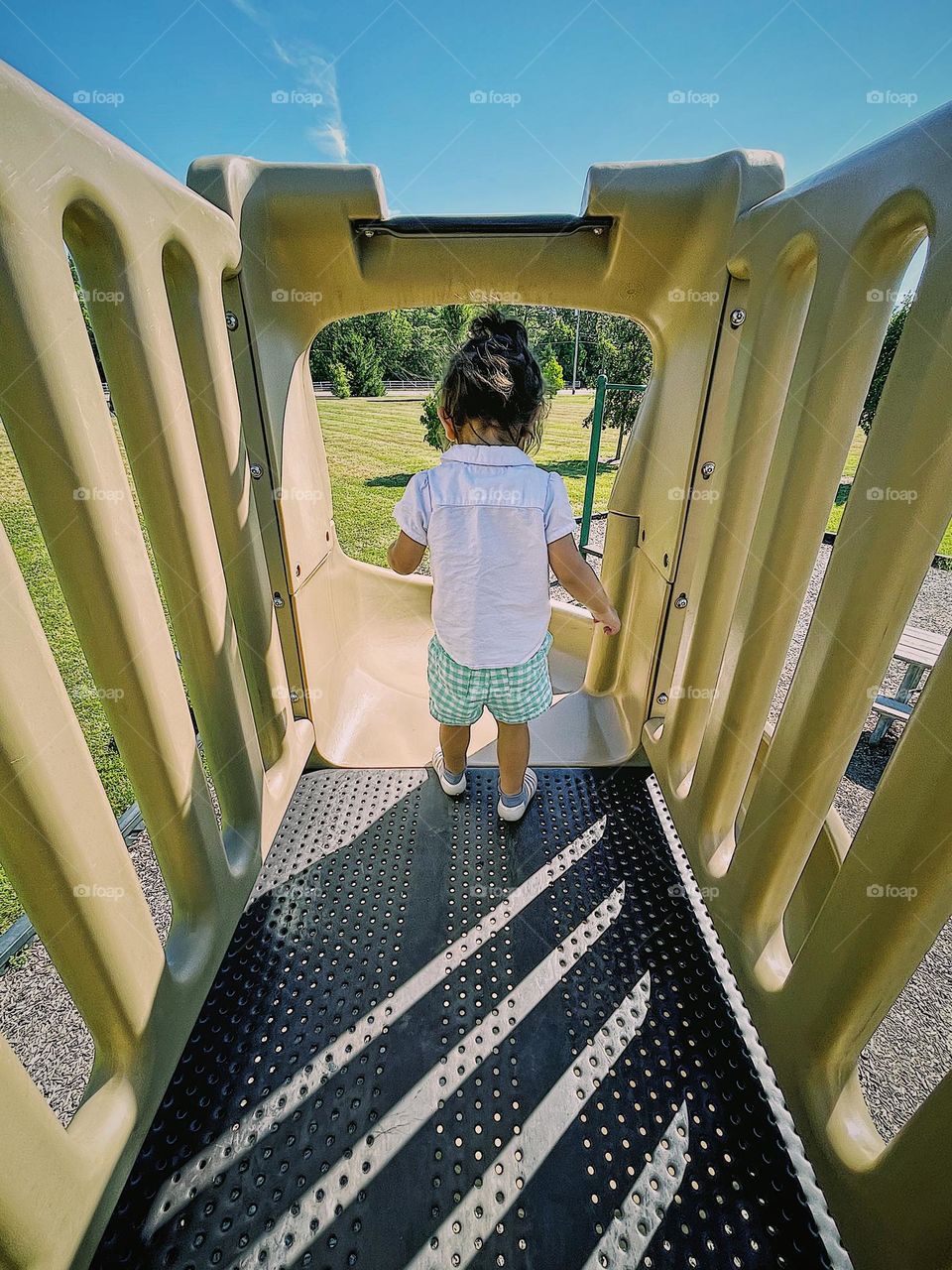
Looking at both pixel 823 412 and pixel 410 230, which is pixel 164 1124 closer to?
pixel 823 412

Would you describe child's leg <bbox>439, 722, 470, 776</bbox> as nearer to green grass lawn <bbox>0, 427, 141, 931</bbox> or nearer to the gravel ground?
green grass lawn <bbox>0, 427, 141, 931</bbox>

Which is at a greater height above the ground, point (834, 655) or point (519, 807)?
point (834, 655)

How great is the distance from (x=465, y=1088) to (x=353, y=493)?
1320cm

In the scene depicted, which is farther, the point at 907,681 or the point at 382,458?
the point at 382,458

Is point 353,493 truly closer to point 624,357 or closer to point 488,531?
point 624,357

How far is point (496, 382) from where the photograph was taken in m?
1.71

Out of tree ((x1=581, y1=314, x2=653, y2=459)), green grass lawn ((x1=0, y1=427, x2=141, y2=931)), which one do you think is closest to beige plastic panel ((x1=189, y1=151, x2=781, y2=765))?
green grass lawn ((x1=0, y1=427, x2=141, y2=931))

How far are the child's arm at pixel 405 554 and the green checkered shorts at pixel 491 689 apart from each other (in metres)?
0.34

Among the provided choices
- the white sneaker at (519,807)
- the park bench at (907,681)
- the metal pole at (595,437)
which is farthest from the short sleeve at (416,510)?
the park bench at (907,681)

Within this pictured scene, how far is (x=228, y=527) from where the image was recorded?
5.86 ft

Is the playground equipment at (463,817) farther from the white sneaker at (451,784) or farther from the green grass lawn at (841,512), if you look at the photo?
the green grass lawn at (841,512)

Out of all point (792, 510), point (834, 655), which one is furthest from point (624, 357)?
point (834, 655)

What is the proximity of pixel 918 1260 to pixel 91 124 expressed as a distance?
2391 mm

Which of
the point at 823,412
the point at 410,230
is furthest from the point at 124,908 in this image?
the point at 410,230
